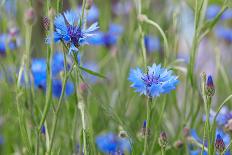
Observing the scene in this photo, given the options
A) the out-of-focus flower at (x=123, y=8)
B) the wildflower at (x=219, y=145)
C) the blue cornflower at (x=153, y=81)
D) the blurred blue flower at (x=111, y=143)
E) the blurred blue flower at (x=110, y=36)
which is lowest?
the wildflower at (x=219, y=145)

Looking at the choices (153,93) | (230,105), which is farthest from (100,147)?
(153,93)

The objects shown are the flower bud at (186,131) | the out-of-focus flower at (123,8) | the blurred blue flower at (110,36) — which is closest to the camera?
the flower bud at (186,131)

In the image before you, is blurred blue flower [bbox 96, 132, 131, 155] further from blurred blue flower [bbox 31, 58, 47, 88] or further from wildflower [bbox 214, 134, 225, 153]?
wildflower [bbox 214, 134, 225, 153]

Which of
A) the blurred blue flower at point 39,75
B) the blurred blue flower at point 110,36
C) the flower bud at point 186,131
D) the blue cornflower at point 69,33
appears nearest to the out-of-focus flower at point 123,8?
the blurred blue flower at point 110,36

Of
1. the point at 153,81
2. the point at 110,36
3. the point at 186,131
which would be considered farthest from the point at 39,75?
the point at 110,36

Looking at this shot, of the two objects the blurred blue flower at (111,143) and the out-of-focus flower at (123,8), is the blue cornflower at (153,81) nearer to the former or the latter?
the blurred blue flower at (111,143)

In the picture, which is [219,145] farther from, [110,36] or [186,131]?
[110,36]

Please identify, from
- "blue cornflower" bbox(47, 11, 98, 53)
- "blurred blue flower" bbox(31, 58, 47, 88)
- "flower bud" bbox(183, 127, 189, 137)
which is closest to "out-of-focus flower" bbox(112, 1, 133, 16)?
"blurred blue flower" bbox(31, 58, 47, 88)

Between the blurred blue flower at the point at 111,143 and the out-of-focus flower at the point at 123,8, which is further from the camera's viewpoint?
the out-of-focus flower at the point at 123,8
